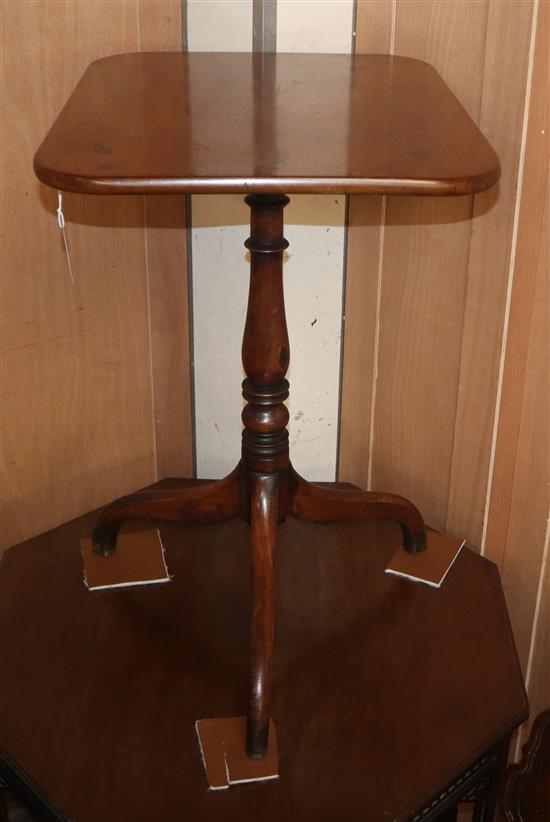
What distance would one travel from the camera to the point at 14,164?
1300 millimetres

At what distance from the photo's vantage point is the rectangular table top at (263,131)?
80 centimetres

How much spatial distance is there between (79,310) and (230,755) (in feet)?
2.31

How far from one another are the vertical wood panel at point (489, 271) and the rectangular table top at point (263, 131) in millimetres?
97

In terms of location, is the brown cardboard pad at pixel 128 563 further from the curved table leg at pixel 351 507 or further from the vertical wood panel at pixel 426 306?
the vertical wood panel at pixel 426 306

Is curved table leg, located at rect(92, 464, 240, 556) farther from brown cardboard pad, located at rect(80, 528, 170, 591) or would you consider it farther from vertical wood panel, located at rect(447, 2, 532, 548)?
vertical wood panel, located at rect(447, 2, 532, 548)

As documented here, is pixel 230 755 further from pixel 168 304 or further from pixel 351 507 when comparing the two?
pixel 168 304

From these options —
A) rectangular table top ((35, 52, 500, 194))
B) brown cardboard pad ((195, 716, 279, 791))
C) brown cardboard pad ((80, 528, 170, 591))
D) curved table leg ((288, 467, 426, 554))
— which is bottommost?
brown cardboard pad ((80, 528, 170, 591))

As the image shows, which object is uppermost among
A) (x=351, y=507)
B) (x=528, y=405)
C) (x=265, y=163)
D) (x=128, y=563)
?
(x=265, y=163)

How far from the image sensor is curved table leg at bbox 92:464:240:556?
1243mm

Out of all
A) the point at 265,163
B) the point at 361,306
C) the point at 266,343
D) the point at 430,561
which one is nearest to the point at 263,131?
the point at 265,163

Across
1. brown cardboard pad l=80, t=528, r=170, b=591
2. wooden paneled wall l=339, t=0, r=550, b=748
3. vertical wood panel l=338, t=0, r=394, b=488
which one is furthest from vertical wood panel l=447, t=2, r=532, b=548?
brown cardboard pad l=80, t=528, r=170, b=591

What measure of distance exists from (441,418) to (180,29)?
2.19 feet

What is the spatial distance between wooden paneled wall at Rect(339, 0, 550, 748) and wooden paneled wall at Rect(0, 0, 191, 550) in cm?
29

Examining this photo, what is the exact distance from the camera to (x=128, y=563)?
1.36 metres
